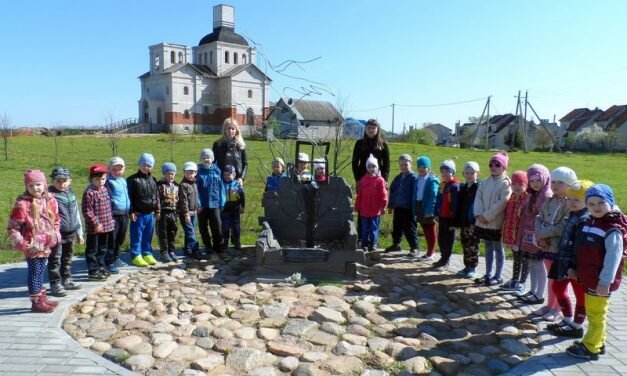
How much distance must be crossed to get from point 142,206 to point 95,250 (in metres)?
0.83

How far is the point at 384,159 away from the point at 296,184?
1.44m

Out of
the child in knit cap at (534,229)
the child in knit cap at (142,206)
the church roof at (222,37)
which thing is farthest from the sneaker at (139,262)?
the church roof at (222,37)

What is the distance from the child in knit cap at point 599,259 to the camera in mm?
4008

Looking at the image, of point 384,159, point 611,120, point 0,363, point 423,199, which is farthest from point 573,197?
point 611,120

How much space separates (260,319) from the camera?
4.86 meters

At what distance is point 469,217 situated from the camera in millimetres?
6402

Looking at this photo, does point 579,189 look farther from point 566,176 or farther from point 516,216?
point 516,216

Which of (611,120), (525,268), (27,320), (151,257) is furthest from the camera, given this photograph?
(611,120)

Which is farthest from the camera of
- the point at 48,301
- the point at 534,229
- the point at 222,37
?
the point at 222,37

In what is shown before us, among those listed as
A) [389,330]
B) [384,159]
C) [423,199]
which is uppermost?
[384,159]

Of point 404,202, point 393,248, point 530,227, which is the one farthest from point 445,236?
point 530,227

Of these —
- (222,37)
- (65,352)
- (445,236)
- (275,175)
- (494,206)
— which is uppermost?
(222,37)

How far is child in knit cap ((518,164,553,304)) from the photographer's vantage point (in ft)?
17.4

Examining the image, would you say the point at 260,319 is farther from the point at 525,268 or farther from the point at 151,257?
the point at 525,268
